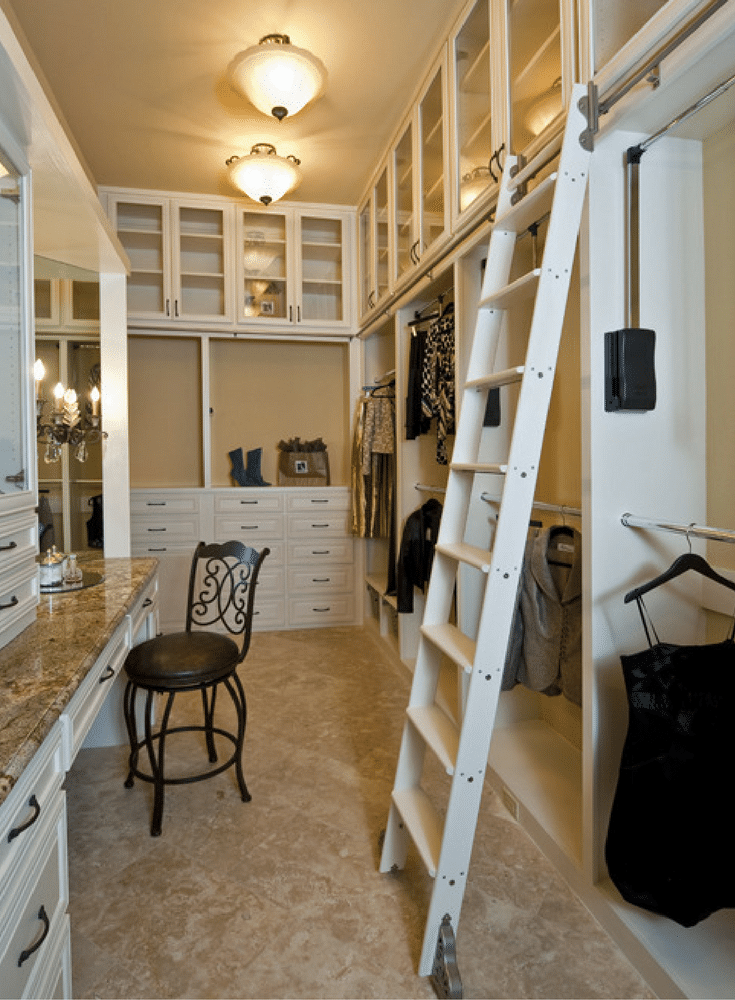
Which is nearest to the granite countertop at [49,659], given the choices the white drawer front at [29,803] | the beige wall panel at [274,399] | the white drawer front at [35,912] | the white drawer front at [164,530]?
the white drawer front at [29,803]

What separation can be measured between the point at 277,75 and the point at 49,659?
2.37m

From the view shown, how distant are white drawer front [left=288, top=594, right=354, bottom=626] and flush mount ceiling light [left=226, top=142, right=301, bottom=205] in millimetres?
2539

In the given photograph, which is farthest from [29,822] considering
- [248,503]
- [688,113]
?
[248,503]

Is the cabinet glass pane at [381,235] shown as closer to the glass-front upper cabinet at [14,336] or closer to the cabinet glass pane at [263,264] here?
the cabinet glass pane at [263,264]

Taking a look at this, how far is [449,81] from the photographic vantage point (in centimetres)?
250

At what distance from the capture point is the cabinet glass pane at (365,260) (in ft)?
13.2

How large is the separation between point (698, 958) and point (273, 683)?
2300 millimetres

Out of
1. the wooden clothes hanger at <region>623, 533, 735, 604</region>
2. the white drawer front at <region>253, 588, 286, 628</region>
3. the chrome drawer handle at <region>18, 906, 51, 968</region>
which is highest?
the wooden clothes hanger at <region>623, 533, 735, 604</region>

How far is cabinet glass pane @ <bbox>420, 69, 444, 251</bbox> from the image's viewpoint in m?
2.67

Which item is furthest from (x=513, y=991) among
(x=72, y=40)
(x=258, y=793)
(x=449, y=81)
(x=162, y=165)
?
(x=162, y=165)

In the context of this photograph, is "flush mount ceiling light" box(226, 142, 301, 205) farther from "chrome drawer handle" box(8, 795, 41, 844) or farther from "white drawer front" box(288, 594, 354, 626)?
"chrome drawer handle" box(8, 795, 41, 844)

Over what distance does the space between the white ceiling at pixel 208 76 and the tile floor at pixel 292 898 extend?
2926mm

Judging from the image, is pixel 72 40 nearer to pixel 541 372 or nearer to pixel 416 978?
pixel 541 372

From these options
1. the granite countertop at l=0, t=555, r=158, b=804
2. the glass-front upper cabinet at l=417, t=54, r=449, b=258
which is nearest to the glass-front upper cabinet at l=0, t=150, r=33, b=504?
the granite countertop at l=0, t=555, r=158, b=804
